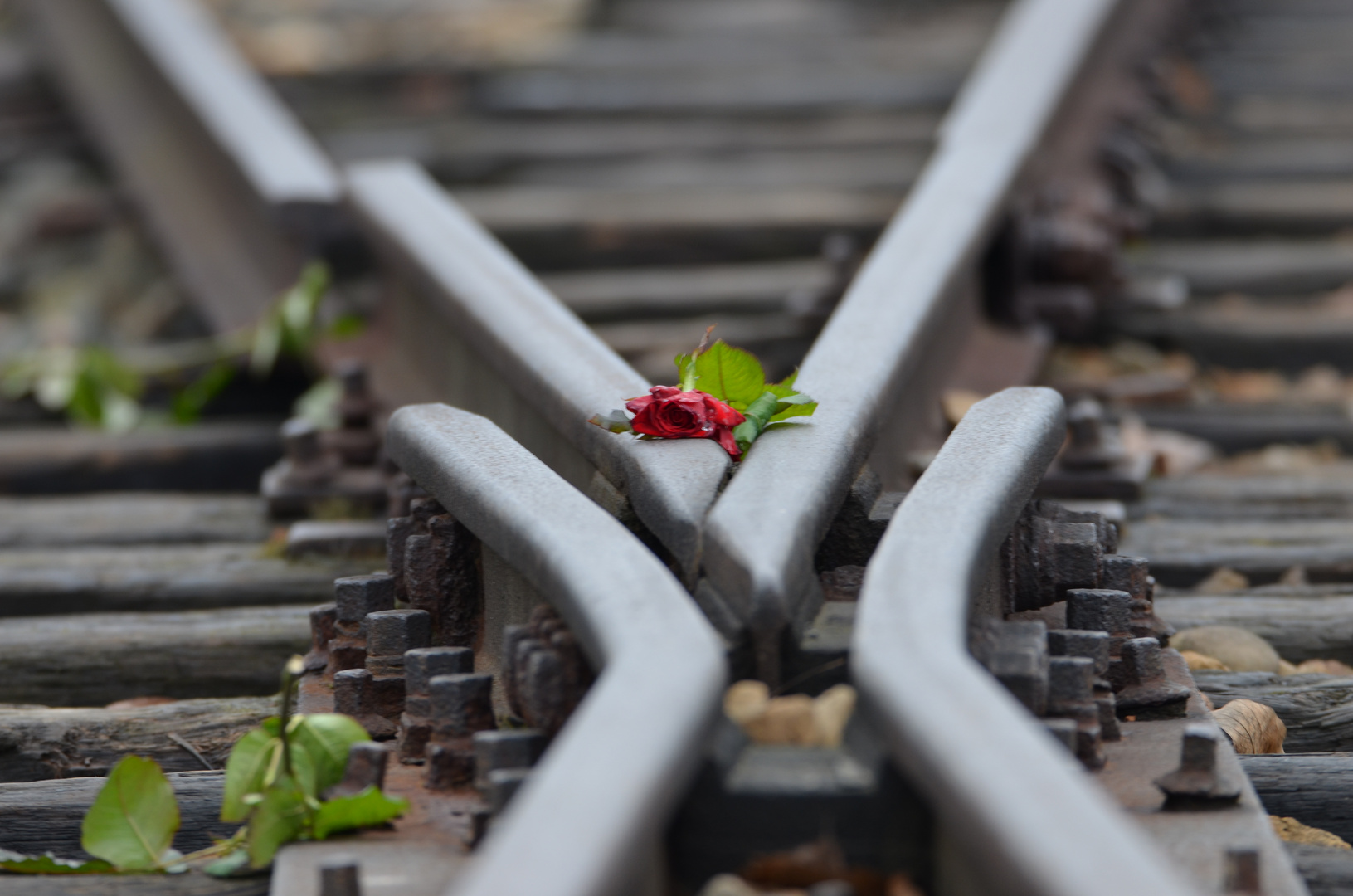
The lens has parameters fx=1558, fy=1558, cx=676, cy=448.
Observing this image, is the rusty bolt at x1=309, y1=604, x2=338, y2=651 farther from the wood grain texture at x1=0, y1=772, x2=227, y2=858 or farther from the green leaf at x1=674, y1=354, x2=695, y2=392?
the green leaf at x1=674, y1=354, x2=695, y2=392

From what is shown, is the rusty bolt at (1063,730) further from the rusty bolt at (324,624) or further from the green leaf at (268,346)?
the green leaf at (268,346)

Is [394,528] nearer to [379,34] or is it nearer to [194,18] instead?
[194,18]

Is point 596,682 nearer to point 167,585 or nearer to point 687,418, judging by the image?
point 687,418

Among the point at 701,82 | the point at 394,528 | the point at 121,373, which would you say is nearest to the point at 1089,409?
the point at 394,528

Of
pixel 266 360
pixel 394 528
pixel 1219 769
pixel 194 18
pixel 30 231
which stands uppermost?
pixel 194 18

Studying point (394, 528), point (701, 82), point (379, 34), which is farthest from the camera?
point (379, 34)

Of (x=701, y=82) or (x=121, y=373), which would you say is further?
(x=701, y=82)

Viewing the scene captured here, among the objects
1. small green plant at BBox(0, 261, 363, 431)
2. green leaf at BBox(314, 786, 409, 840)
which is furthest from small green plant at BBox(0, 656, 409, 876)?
small green plant at BBox(0, 261, 363, 431)
